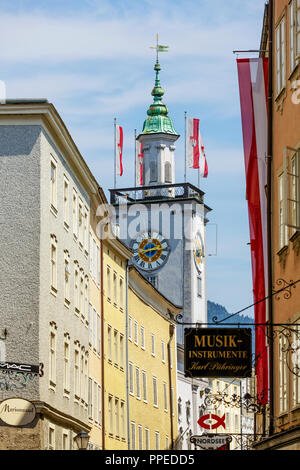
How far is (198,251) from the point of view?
Result: 105688mm

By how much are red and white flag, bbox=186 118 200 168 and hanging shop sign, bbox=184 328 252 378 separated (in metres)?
80.1

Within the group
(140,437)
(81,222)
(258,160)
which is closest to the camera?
(258,160)

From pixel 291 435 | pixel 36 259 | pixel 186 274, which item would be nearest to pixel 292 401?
pixel 291 435

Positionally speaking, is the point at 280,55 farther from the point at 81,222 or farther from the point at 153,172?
the point at 153,172

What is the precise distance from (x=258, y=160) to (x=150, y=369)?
139 feet

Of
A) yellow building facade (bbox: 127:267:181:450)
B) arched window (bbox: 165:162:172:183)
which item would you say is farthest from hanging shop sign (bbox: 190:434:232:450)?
arched window (bbox: 165:162:172:183)

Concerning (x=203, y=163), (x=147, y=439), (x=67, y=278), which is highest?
(x=203, y=163)

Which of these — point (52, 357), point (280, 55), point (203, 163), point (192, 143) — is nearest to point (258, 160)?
point (280, 55)

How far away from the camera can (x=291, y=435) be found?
74.2 ft

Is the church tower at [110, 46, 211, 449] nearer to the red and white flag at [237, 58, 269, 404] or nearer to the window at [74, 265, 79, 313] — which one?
the window at [74, 265, 79, 313]

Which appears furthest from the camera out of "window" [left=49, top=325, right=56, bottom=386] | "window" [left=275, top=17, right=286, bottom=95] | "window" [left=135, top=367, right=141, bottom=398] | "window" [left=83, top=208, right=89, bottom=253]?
"window" [left=135, top=367, right=141, bottom=398]

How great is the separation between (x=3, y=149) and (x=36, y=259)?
350 centimetres

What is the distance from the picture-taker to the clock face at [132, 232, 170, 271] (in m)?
105

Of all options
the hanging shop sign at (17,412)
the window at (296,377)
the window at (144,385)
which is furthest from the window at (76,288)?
the window at (296,377)
